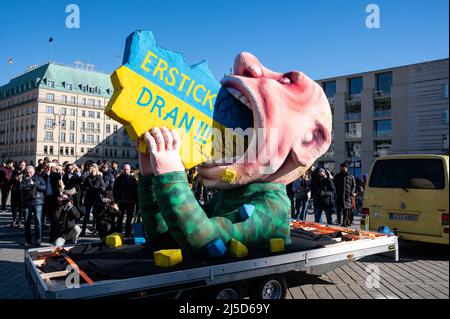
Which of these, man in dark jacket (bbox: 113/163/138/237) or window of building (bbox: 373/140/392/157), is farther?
window of building (bbox: 373/140/392/157)

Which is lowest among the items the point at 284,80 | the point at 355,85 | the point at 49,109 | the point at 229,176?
the point at 229,176

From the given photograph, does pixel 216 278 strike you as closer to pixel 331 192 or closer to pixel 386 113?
pixel 331 192

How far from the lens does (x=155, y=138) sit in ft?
12.9

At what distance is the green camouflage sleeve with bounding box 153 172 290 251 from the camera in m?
3.85

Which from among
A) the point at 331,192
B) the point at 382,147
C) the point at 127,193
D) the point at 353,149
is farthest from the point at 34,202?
the point at 353,149

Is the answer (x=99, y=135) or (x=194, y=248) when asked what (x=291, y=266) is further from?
(x=99, y=135)

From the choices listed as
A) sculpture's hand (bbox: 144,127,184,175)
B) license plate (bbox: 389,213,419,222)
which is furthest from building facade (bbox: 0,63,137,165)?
sculpture's hand (bbox: 144,127,184,175)

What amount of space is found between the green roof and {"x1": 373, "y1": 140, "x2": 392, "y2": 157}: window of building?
Result: 3912 cm

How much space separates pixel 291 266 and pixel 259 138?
141 centimetres

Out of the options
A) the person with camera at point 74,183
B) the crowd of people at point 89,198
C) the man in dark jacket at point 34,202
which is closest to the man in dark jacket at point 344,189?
the crowd of people at point 89,198

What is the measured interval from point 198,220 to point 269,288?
1138 mm

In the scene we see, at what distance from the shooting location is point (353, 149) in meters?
44.1

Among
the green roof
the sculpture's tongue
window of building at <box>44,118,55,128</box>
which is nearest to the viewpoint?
the sculpture's tongue

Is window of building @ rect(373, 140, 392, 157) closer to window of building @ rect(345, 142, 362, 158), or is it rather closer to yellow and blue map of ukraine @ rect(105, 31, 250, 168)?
window of building @ rect(345, 142, 362, 158)
